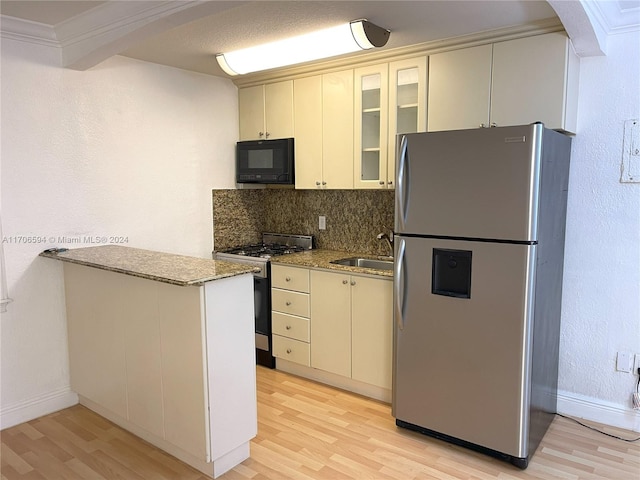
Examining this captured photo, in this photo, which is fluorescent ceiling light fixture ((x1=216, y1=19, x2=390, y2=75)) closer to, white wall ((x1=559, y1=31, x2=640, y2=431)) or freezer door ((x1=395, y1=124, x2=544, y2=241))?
freezer door ((x1=395, y1=124, x2=544, y2=241))

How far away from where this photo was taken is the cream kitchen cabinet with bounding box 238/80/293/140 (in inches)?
145

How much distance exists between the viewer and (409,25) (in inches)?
103

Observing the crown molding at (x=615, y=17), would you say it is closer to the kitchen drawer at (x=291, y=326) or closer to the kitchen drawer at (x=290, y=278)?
the kitchen drawer at (x=290, y=278)

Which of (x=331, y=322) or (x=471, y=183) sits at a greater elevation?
(x=471, y=183)

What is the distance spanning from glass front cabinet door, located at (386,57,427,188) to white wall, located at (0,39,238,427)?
154 cm

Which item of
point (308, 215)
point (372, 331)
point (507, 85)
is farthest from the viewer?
point (308, 215)

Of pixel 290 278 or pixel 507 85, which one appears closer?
pixel 507 85

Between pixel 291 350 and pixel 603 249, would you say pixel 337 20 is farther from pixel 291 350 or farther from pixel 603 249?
pixel 291 350

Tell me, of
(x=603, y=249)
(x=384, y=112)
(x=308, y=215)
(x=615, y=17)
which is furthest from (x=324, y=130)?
(x=603, y=249)

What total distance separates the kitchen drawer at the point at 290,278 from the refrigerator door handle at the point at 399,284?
0.87m

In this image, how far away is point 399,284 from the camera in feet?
8.55

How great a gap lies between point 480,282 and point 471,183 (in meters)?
0.49

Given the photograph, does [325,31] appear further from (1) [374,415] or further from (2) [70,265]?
(1) [374,415]

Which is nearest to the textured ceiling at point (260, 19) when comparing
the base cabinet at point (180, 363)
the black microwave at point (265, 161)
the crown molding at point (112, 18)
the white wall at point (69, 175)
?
the crown molding at point (112, 18)
